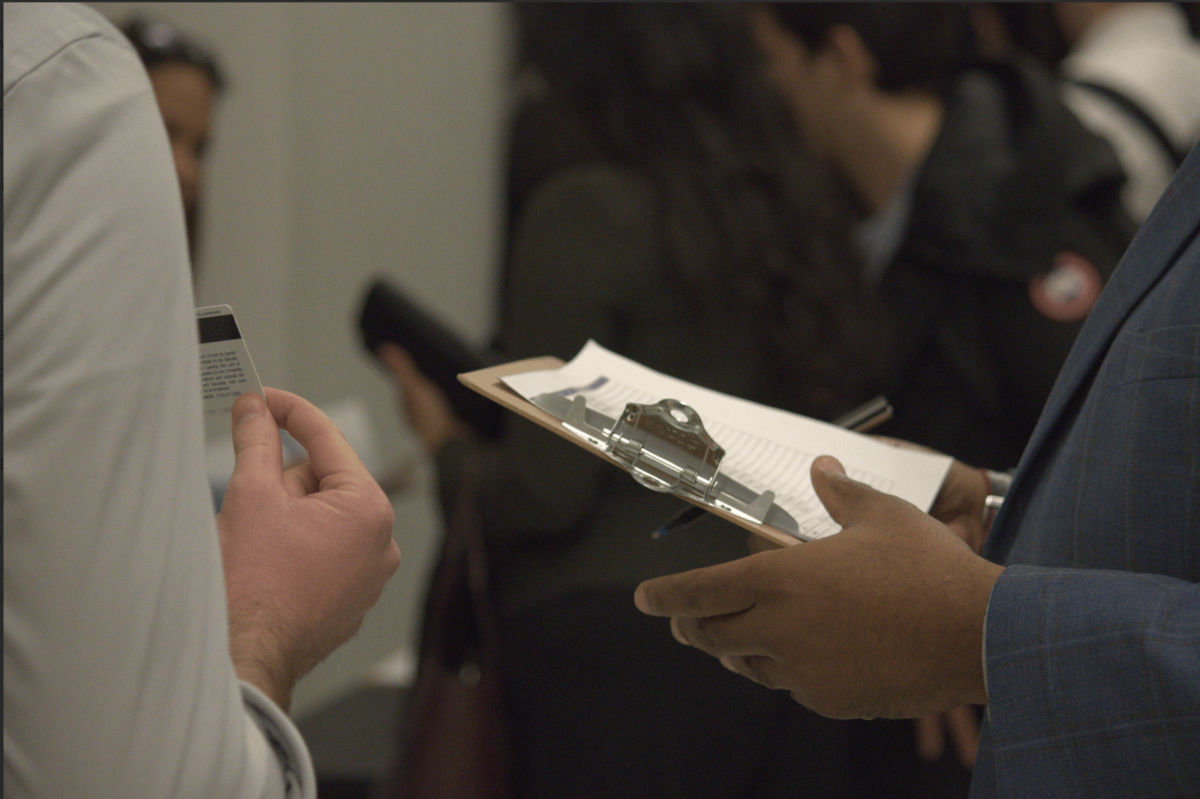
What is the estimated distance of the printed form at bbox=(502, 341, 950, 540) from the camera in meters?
0.70

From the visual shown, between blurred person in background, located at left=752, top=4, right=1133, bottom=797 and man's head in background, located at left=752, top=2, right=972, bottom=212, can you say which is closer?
blurred person in background, located at left=752, top=4, right=1133, bottom=797

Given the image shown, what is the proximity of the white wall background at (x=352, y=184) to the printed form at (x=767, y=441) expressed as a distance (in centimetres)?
61

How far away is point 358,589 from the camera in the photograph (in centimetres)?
56

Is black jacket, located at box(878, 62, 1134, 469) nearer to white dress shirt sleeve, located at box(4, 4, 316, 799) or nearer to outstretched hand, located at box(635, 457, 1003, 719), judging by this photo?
A: outstretched hand, located at box(635, 457, 1003, 719)

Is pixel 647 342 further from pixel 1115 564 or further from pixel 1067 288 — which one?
pixel 1115 564

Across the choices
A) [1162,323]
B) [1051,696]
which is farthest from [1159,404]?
[1051,696]

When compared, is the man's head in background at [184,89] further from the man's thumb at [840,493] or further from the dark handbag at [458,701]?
the man's thumb at [840,493]

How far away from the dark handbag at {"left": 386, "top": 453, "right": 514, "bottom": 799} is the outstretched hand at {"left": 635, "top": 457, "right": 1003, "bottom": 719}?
0.63m

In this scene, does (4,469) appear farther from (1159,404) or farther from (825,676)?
(1159,404)

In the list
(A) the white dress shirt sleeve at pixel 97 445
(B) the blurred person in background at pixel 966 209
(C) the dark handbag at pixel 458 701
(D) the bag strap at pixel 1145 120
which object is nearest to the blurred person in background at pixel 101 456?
(A) the white dress shirt sleeve at pixel 97 445

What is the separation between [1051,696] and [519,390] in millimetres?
367

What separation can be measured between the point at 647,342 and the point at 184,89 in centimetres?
79

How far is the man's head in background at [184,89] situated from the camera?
134cm

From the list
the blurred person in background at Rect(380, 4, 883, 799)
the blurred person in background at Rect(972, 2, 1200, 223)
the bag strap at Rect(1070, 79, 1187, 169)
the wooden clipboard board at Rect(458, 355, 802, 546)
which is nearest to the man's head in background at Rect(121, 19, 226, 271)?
the blurred person in background at Rect(380, 4, 883, 799)
